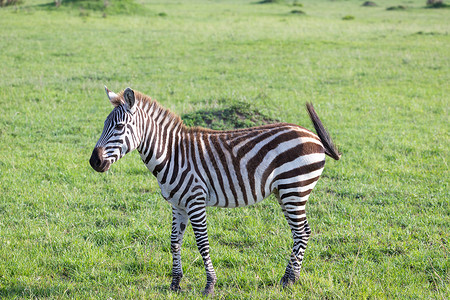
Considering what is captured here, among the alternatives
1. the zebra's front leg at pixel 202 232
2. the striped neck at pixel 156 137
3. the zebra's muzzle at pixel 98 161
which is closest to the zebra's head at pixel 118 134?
the zebra's muzzle at pixel 98 161

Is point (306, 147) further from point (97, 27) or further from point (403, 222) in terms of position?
point (97, 27)

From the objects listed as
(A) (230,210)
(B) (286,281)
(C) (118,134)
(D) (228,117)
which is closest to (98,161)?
(C) (118,134)

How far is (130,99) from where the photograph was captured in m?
4.60

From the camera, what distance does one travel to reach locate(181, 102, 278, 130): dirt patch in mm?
10578

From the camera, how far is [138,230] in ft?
21.5

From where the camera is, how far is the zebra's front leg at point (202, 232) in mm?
4812

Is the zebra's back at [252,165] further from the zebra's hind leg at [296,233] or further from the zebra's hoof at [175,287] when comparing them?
the zebra's hoof at [175,287]

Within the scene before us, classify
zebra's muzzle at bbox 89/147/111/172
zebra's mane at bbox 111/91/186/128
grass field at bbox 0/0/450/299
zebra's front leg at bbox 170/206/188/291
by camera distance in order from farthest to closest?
grass field at bbox 0/0/450/299
zebra's front leg at bbox 170/206/188/291
zebra's mane at bbox 111/91/186/128
zebra's muzzle at bbox 89/147/111/172

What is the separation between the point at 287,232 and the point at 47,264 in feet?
11.0

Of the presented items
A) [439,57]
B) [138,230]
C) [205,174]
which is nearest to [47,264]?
[138,230]

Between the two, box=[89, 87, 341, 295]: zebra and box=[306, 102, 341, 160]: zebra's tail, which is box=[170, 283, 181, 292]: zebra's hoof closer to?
box=[89, 87, 341, 295]: zebra

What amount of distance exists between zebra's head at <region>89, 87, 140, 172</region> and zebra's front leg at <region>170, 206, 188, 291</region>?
102 centimetres

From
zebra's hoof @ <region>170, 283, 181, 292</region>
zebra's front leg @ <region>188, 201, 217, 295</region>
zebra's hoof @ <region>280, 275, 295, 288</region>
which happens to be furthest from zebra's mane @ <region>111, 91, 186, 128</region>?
zebra's hoof @ <region>280, 275, 295, 288</region>

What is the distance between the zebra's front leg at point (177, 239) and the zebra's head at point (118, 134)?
102 cm
